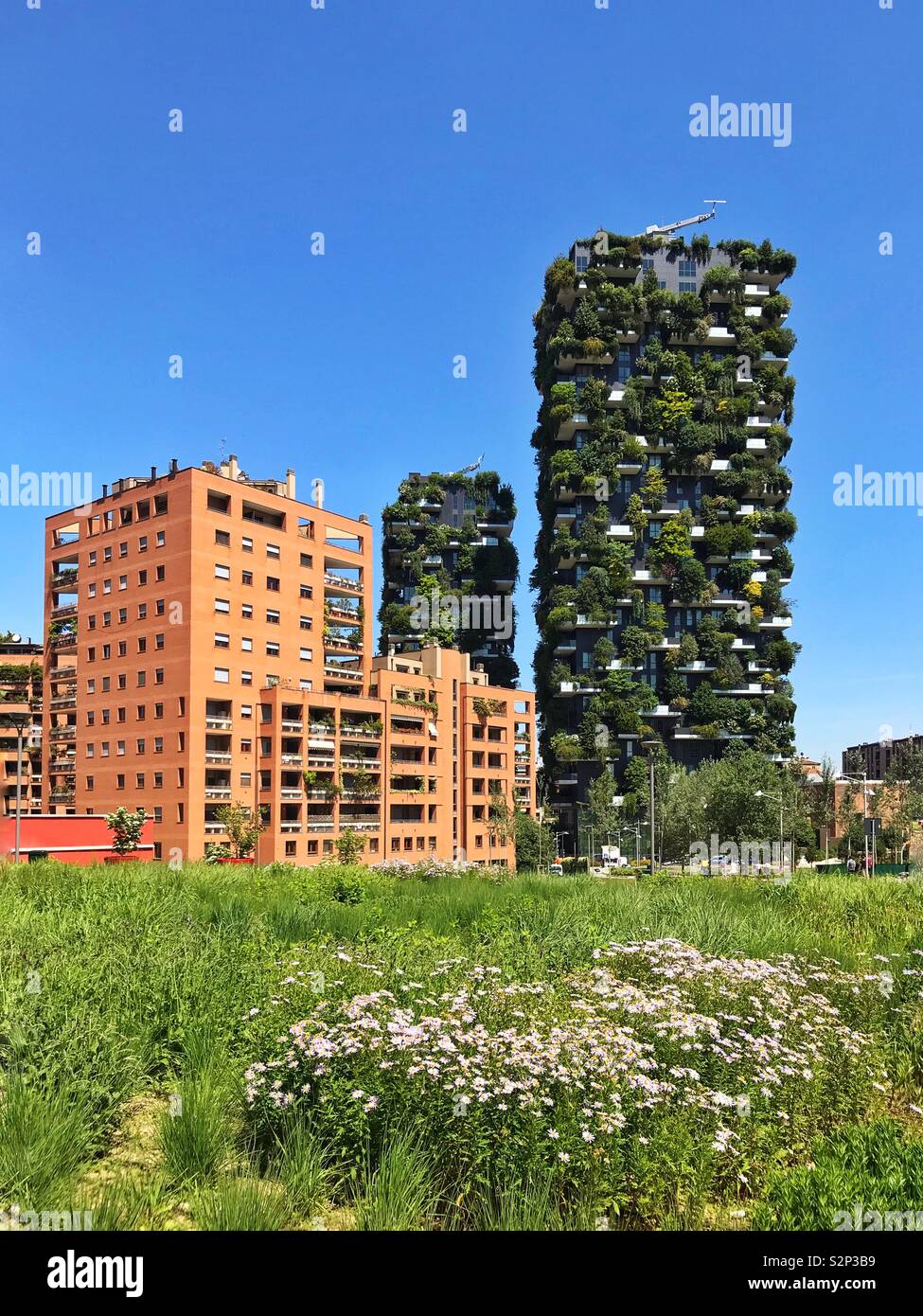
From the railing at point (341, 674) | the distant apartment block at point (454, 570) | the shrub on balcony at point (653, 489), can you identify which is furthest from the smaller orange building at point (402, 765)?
the distant apartment block at point (454, 570)

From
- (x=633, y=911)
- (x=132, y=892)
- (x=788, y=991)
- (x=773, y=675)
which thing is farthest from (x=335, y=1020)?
(x=773, y=675)

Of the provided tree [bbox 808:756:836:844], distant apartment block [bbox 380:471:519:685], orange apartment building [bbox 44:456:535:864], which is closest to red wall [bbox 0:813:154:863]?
orange apartment building [bbox 44:456:535:864]

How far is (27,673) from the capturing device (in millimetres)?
76625

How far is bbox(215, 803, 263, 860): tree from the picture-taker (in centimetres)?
5281

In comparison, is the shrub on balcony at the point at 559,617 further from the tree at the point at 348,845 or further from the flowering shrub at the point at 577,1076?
the flowering shrub at the point at 577,1076

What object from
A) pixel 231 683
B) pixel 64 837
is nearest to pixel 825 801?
pixel 231 683

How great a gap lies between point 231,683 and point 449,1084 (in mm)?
Answer: 54318

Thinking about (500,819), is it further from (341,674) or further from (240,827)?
(240,827)

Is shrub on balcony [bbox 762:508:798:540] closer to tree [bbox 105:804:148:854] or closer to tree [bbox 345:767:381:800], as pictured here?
tree [bbox 345:767:381:800]

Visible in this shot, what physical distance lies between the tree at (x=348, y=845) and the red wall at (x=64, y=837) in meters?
14.7

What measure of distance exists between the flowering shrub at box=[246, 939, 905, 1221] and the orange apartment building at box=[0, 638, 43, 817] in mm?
65739

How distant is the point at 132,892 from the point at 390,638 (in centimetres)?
9271

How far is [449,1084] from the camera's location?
5879 millimetres

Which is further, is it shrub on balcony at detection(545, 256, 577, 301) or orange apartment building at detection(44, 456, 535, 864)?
shrub on balcony at detection(545, 256, 577, 301)
